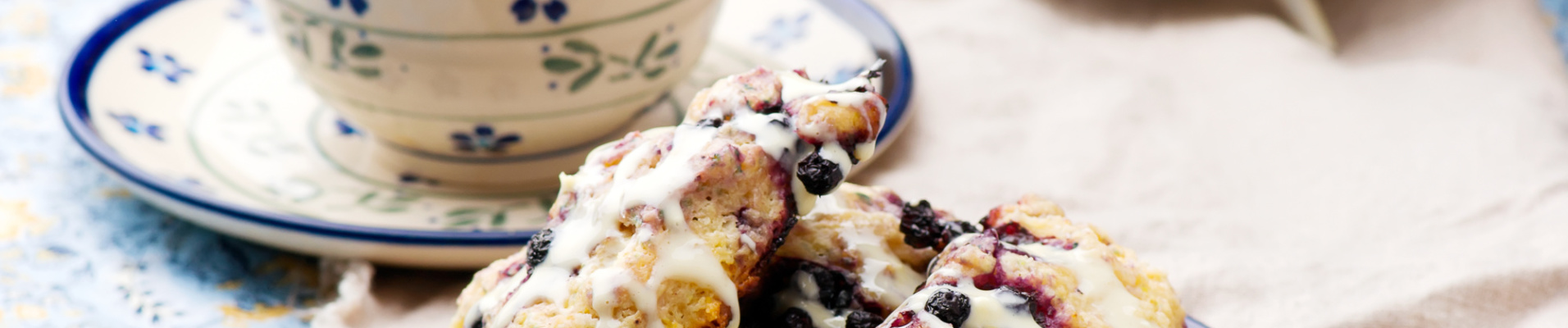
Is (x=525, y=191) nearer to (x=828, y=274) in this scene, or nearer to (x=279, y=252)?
(x=279, y=252)

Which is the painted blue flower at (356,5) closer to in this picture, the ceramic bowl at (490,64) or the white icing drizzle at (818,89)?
the ceramic bowl at (490,64)

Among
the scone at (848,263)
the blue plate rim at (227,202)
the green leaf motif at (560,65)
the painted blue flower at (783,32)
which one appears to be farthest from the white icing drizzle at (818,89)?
the painted blue flower at (783,32)

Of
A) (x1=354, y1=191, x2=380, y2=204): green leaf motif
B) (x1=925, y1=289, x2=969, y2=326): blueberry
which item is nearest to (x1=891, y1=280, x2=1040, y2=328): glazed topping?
(x1=925, y1=289, x2=969, y2=326): blueberry

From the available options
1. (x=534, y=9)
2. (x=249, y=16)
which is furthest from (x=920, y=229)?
(x=249, y=16)

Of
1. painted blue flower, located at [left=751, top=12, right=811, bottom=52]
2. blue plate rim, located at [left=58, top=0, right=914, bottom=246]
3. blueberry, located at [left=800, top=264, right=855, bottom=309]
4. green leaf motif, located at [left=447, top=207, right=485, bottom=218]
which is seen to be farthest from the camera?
painted blue flower, located at [left=751, top=12, right=811, bottom=52]

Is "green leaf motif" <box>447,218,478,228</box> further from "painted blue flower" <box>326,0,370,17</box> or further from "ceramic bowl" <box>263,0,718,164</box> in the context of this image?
"painted blue flower" <box>326,0,370,17</box>

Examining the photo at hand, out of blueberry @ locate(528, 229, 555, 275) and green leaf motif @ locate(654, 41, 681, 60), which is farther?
green leaf motif @ locate(654, 41, 681, 60)

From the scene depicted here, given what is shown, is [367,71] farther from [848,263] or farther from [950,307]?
[950,307]

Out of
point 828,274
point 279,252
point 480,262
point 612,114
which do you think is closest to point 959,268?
point 828,274
